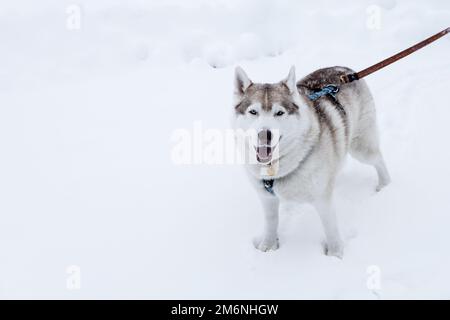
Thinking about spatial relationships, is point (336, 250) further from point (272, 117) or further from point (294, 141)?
point (272, 117)

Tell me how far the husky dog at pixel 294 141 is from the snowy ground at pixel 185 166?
0.36m

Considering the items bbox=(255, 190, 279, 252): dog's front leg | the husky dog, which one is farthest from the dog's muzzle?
bbox=(255, 190, 279, 252): dog's front leg

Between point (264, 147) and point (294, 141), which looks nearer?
point (264, 147)

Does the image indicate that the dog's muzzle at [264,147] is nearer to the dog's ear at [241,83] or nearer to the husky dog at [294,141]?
the husky dog at [294,141]

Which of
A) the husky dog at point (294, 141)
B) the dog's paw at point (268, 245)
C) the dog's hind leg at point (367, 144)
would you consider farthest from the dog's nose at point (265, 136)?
the dog's hind leg at point (367, 144)

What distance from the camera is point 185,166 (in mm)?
4348

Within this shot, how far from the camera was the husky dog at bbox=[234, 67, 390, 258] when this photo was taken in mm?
2547

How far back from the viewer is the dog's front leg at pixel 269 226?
3.05m

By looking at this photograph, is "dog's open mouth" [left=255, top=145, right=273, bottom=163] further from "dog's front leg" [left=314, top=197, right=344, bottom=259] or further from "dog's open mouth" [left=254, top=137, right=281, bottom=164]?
"dog's front leg" [left=314, top=197, right=344, bottom=259]

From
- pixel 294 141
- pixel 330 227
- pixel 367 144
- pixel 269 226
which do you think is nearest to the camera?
pixel 294 141

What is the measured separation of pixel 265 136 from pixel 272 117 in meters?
0.15

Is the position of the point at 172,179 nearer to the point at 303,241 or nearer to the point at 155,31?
the point at 303,241

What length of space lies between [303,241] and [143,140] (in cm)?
248

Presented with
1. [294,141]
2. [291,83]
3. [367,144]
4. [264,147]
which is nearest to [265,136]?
[264,147]
